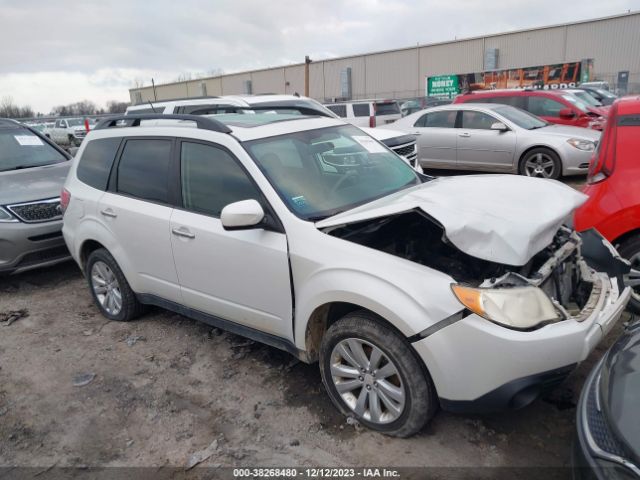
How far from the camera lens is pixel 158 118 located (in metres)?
3.95

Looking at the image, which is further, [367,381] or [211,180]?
[211,180]

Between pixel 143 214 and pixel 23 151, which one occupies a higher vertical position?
pixel 23 151

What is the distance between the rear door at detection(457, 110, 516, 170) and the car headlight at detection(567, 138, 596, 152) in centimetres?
95

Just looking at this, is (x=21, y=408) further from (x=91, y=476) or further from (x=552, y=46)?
(x=552, y=46)

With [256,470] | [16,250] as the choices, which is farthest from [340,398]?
[16,250]

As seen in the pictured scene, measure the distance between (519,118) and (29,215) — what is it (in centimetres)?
845

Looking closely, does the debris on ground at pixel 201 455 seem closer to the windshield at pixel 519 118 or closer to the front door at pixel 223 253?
the front door at pixel 223 253

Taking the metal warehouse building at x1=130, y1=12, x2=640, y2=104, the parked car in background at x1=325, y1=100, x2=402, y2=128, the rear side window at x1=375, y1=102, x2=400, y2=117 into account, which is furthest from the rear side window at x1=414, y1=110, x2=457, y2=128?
the metal warehouse building at x1=130, y1=12, x2=640, y2=104

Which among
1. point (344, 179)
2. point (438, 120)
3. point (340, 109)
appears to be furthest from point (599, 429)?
point (340, 109)

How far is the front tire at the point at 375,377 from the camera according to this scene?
2533 millimetres

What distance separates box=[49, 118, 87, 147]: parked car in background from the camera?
23.5 m

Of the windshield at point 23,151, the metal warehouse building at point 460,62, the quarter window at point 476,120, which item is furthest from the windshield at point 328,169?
the metal warehouse building at point 460,62

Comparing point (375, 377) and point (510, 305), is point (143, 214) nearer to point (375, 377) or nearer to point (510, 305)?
point (375, 377)

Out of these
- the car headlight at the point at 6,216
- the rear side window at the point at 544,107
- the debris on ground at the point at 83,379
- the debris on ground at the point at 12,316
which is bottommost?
the debris on ground at the point at 12,316
